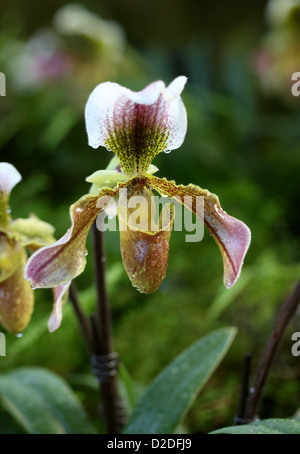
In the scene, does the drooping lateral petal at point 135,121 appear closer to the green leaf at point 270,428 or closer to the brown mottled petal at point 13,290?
the brown mottled petal at point 13,290

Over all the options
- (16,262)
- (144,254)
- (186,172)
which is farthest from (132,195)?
(186,172)

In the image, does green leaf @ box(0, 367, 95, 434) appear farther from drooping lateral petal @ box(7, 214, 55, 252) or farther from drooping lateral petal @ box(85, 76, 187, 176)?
drooping lateral petal @ box(85, 76, 187, 176)

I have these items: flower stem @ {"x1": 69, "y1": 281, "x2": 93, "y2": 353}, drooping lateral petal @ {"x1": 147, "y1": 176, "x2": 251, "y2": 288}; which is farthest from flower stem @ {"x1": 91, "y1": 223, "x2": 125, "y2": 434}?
drooping lateral petal @ {"x1": 147, "y1": 176, "x2": 251, "y2": 288}

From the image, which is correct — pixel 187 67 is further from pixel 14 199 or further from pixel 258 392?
pixel 258 392

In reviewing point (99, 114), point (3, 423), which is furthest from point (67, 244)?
point (3, 423)

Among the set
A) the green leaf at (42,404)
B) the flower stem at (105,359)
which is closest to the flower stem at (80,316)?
the flower stem at (105,359)

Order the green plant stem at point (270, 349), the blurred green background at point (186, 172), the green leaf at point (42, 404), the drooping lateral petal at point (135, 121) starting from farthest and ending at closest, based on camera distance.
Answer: the blurred green background at point (186, 172) < the green leaf at point (42, 404) < the green plant stem at point (270, 349) < the drooping lateral petal at point (135, 121)
